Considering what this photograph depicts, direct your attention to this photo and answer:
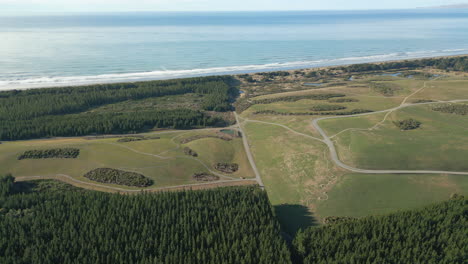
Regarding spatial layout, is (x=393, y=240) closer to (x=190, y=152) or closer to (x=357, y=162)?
(x=357, y=162)

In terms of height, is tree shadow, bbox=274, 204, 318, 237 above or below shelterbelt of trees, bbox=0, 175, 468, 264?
below

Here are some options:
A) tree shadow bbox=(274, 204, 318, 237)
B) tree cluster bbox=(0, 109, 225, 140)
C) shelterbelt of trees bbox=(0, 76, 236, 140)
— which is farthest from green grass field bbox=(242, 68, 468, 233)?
shelterbelt of trees bbox=(0, 76, 236, 140)

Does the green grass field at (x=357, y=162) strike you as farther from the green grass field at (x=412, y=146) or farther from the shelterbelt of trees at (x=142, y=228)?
the shelterbelt of trees at (x=142, y=228)

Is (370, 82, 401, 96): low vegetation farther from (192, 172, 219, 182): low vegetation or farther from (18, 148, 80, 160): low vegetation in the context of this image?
(18, 148, 80, 160): low vegetation

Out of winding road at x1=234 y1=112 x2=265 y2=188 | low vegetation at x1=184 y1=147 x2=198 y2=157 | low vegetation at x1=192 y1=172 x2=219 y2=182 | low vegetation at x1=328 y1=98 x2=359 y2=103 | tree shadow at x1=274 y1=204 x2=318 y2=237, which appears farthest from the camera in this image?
low vegetation at x1=328 y1=98 x2=359 y2=103

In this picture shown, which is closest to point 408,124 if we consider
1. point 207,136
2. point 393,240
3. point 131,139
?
point 393,240

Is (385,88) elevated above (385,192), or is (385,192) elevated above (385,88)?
(385,88)
